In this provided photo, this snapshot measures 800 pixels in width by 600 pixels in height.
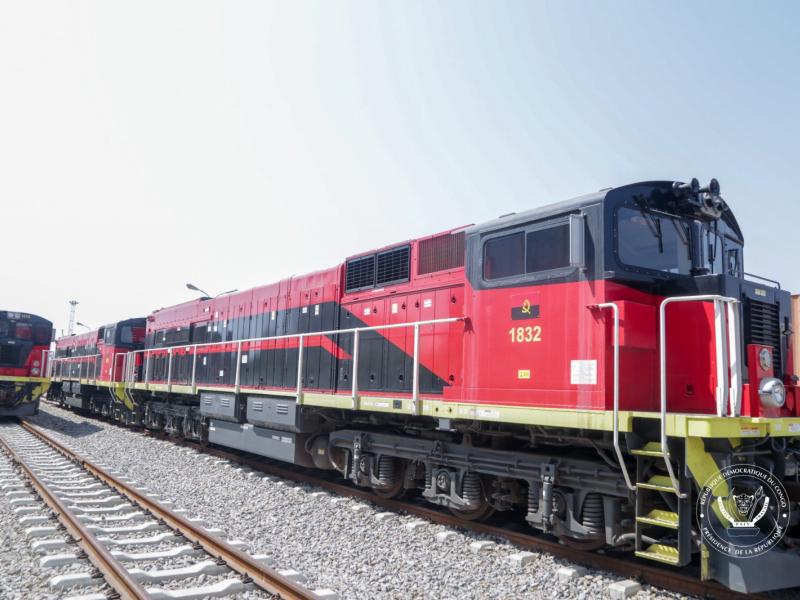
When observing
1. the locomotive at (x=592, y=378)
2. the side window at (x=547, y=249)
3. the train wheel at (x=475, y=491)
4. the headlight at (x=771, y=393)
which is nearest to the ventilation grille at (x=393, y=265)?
the locomotive at (x=592, y=378)

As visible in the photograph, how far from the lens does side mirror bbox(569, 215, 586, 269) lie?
215 inches

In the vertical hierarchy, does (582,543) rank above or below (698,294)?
below

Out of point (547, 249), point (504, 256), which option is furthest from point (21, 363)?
point (547, 249)

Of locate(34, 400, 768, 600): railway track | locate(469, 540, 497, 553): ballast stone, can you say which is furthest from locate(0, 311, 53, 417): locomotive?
locate(469, 540, 497, 553): ballast stone

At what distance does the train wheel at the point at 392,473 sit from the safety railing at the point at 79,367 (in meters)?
16.5

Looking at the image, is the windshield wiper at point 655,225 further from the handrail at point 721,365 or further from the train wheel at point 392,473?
the train wheel at point 392,473

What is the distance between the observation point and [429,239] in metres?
7.97

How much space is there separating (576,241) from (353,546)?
382cm

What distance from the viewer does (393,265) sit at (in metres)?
8.62

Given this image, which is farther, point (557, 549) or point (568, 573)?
point (557, 549)

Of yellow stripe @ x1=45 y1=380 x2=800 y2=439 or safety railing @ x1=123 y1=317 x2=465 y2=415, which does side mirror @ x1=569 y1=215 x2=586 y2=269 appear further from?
safety railing @ x1=123 y1=317 x2=465 y2=415

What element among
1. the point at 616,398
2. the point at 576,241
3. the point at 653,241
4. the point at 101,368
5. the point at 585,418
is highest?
the point at 653,241

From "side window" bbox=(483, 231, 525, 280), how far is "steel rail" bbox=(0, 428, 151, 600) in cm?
418

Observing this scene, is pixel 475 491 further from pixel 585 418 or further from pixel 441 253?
pixel 441 253
